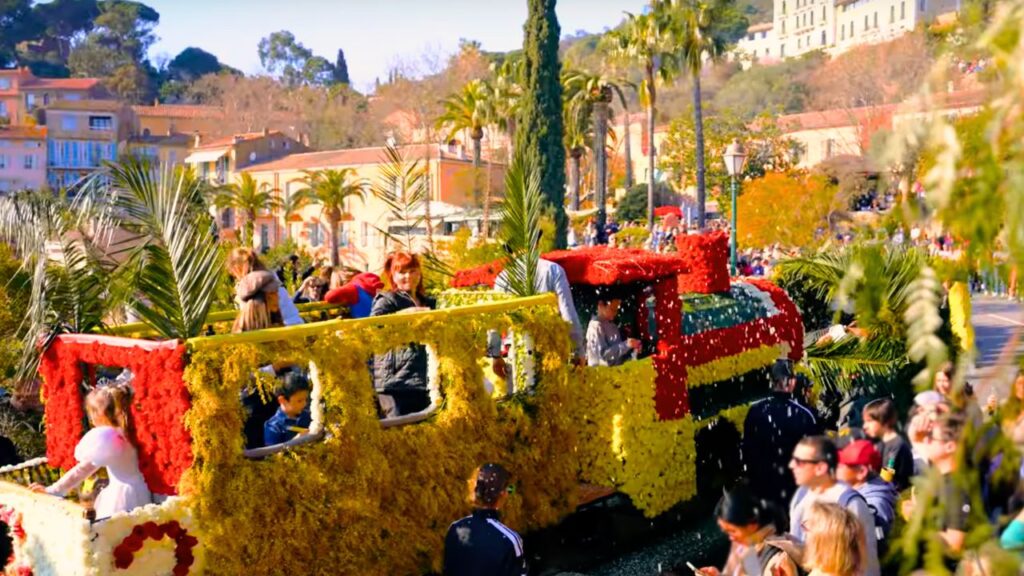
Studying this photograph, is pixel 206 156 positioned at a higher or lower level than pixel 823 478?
higher

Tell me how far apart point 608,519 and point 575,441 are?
788 millimetres

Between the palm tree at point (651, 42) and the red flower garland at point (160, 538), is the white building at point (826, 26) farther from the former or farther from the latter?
the red flower garland at point (160, 538)

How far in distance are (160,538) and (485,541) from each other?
1.82 metres

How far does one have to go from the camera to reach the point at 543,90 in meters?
36.9

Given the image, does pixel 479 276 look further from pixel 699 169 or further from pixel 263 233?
pixel 263 233

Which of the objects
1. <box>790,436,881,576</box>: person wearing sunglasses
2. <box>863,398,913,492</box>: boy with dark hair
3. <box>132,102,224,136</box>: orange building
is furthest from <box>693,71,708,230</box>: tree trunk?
<box>132,102,224,136</box>: orange building

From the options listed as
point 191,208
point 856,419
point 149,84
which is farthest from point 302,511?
point 149,84

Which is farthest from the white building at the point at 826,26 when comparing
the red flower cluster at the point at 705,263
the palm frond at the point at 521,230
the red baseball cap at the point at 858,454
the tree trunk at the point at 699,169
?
the red baseball cap at the point at 858,454

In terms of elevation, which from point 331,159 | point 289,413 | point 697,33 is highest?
point 697,33

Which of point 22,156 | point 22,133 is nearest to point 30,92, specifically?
point 22,133

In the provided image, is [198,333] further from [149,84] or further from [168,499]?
[149,84]

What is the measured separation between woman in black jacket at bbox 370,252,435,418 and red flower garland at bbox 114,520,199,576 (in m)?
2.07

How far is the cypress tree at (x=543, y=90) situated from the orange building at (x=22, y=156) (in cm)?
5824

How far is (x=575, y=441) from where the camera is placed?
9039 millimetres
